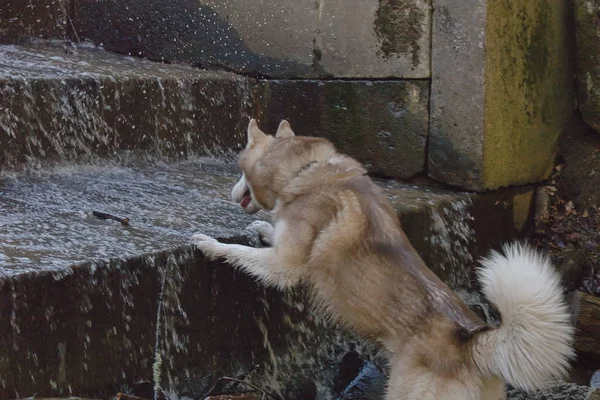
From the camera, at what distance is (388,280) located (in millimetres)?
3926

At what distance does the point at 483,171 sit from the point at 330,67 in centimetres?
127

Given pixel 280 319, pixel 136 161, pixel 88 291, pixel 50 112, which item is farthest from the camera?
pixel 136 161

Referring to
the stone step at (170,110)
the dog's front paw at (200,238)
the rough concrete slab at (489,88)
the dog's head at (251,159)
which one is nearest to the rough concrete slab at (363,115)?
the stone step at (170,110)

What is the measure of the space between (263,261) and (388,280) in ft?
2.07

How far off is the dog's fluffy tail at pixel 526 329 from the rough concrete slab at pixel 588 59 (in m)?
3.45

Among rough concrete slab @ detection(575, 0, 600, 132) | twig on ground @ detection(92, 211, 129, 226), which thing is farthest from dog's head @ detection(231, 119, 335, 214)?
rough concrete slab @ detection(575, 0, 600, 132)

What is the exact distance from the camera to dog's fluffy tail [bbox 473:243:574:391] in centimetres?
339

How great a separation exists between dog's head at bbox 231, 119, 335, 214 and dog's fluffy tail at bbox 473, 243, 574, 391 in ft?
4.47

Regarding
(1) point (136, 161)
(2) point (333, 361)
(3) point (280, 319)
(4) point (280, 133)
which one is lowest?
(2) point (333, 361)

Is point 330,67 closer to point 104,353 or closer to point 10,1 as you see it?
point 10,1

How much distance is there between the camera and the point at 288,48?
21.9 feet

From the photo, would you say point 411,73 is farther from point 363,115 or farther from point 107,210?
point 107,210

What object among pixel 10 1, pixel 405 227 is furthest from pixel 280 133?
pixel 10 1

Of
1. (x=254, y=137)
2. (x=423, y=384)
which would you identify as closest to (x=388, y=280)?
(x=423, y=384)
